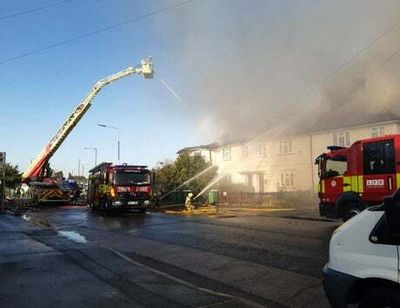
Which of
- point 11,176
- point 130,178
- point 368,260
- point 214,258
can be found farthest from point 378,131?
point 11,176

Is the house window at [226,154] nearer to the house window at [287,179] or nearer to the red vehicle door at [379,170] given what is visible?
the house window at [287,179]

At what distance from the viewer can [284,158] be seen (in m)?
42.5

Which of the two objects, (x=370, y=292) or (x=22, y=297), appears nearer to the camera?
(x=370, y=292)

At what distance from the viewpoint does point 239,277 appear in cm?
782

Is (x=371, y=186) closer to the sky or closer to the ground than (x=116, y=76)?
closer to the ground

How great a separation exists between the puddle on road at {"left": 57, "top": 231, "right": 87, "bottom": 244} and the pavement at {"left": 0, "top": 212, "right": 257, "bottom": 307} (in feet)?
4.87

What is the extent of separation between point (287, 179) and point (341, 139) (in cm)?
630

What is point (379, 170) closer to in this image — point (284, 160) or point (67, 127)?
point (67, 127)

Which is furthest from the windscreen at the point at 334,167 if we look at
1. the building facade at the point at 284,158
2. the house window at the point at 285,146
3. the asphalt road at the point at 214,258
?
the house window at the point at 285,146

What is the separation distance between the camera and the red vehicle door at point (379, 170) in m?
13.4

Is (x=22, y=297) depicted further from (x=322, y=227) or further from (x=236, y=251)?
(x=322, y=227)

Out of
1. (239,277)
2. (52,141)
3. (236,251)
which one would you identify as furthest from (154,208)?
(239,277)

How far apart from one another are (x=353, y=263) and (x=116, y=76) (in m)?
26.6

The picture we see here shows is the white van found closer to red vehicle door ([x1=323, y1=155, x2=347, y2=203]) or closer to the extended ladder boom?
red vehicle door ([x1=323, y1=155, x2=347, y2=203])
